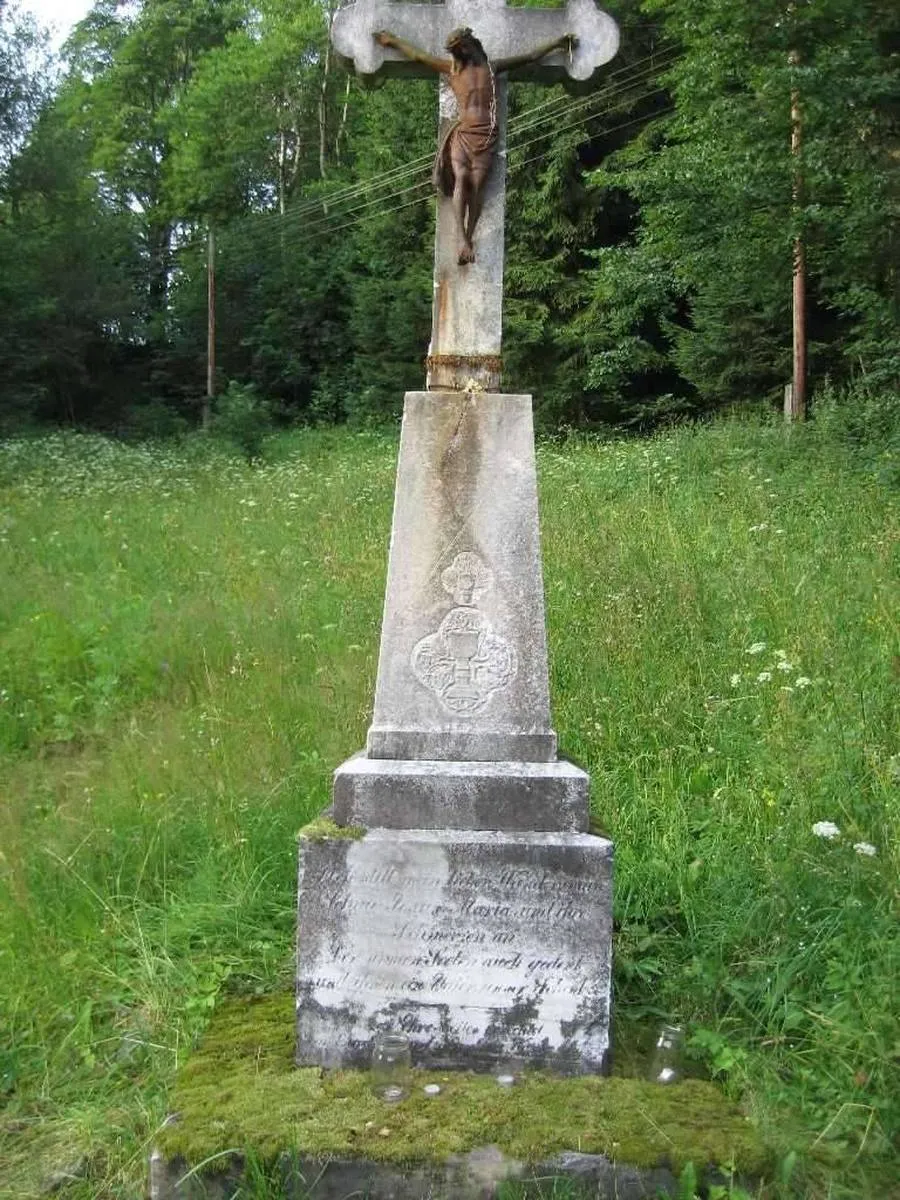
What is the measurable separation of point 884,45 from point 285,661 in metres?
8.46

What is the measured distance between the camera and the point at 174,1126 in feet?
8.07

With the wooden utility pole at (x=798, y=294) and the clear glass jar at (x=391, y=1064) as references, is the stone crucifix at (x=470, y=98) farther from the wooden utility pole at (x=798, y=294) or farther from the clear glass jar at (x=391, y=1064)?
the wooden utility pole at (x=798, y=294)

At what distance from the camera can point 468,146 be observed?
292cm

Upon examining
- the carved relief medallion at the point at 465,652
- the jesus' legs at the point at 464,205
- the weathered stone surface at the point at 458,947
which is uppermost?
the jesus' legs at the point at 464,205

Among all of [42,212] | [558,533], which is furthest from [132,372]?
[558,533]

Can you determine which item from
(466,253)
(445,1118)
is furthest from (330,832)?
(466,253)

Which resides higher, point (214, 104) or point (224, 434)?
point (214, 104)

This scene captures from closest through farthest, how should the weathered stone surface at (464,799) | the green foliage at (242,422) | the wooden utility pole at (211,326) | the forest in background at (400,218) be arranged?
the weathered stone surface at (464,799)
the forest in background at (400,218)
the green foliage at (242,422)
the wooden utility pole at (211,326)

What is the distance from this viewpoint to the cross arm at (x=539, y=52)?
9.75ft

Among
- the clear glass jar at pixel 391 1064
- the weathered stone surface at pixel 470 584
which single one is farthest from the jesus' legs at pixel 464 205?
the clear glass jar at pixel 391 1064

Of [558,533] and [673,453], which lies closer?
[558,533]

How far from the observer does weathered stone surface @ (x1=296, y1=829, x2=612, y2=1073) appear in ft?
8.96

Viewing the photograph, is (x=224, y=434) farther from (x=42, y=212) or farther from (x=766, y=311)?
(x=766, y=311)

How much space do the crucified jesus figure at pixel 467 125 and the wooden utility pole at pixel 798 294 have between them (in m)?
8.24
